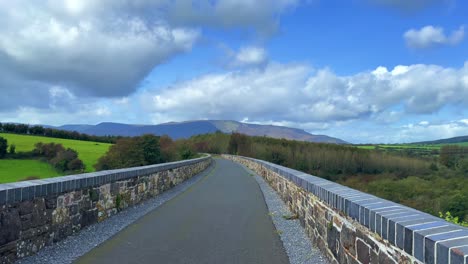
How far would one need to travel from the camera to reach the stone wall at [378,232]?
238 centimetres

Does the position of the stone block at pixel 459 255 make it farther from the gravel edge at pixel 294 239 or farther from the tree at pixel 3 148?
the tree at pixel 3 148

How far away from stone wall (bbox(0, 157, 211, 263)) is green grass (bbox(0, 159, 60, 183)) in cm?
3841

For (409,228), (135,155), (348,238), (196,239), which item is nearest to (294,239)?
(196,239)

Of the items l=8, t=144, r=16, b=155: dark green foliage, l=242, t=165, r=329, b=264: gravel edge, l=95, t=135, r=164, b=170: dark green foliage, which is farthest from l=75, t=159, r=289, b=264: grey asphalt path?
l=8, t=144, r=16, b=155: dark green foliage

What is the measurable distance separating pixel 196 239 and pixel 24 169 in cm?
4962

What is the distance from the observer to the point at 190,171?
21.2 metres

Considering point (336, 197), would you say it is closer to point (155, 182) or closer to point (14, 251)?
point (14, 251)

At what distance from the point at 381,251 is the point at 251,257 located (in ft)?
8.21

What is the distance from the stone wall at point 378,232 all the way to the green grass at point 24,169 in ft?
141

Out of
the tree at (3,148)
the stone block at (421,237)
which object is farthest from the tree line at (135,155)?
the stone block at (421,237)

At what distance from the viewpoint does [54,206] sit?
19.1 feet

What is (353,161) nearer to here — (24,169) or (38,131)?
(24,169)

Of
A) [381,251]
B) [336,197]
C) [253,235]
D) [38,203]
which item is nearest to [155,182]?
[253,235]

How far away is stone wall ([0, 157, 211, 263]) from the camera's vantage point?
4.78m
